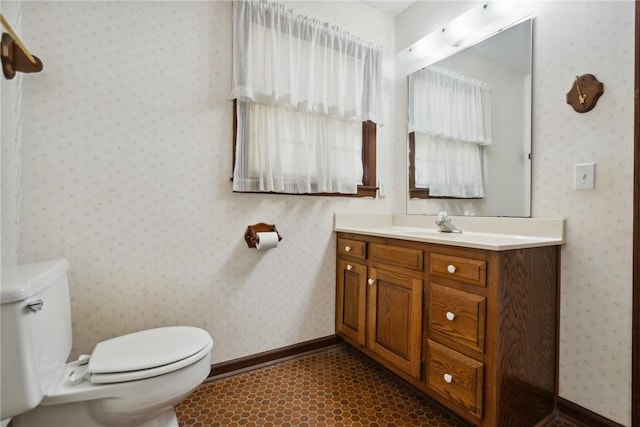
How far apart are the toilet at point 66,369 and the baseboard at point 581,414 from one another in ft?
5.52

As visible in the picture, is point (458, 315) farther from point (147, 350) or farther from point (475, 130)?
point (147, 350)

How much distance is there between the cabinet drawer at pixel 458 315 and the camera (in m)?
1.23

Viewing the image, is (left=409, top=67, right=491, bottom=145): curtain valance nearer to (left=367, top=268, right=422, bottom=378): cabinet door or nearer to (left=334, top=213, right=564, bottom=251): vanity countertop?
(left=334, top=213, right=564, bottom=251): vanity countertop

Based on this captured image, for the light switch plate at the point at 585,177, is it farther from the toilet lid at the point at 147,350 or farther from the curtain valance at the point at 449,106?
the toilet lid at the point at 147,350

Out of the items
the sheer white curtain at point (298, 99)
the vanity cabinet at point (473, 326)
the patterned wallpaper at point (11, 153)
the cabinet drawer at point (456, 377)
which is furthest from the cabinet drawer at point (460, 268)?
the patterned wallpaper at point (11, 153)

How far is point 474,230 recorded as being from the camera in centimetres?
184

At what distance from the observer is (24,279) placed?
3.21ft

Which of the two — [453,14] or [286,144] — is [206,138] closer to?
[286,144]

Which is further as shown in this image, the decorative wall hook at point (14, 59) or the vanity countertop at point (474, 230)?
the vanity countertop at point (474, 230)

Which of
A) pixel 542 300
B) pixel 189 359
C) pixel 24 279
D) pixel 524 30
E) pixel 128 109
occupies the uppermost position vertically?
pixel 524 30

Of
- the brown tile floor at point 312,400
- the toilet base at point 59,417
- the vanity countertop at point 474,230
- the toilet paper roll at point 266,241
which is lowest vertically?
the brown tile floor at point 312,400

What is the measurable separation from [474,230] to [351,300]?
89 cm

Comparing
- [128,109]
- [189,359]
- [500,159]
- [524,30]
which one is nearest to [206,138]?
[128,109]

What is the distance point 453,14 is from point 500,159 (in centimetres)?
102
